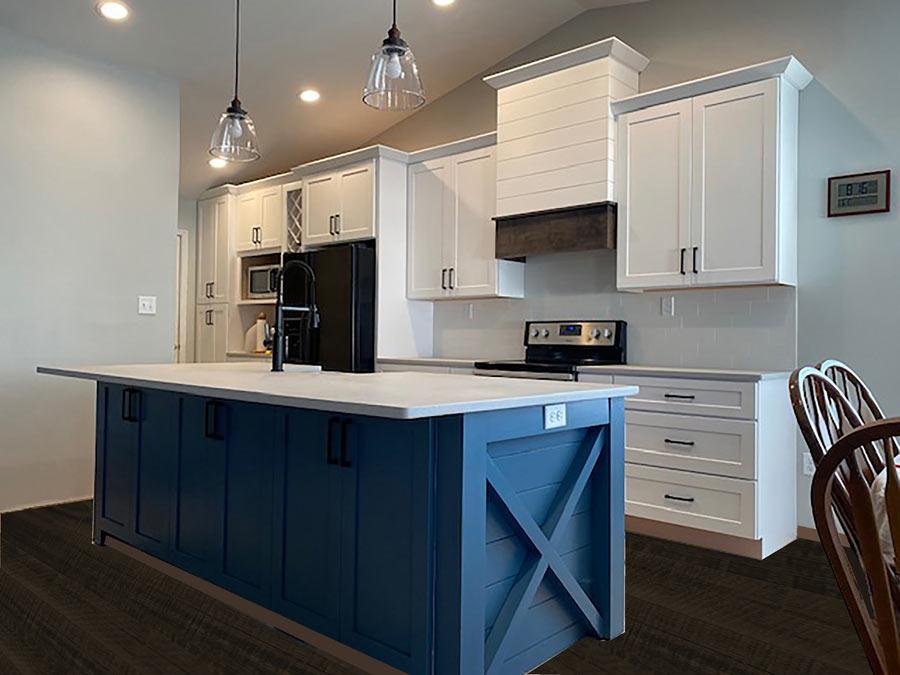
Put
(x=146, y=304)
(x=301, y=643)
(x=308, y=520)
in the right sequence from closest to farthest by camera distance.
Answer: (x=308, y=520) → (x=301, y=643) → (x=146, y=304)

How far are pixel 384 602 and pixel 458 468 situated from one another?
0.48 metres

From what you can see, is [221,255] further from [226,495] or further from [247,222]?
[226,495]

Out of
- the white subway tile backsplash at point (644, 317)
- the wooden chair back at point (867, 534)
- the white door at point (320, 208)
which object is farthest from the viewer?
the white door at point (320, 208)

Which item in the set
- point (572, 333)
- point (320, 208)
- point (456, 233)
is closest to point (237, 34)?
point (320, 208)

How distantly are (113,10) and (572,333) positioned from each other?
3.19m

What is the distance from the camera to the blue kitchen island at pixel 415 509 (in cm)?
183

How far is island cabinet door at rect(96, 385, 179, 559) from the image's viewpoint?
2844mm

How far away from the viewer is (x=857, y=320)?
3371 millimetres

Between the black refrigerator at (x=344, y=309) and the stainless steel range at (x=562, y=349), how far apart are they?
105cm

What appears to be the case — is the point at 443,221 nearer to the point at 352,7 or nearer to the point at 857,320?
the point at 352,7

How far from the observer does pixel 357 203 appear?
5109mm

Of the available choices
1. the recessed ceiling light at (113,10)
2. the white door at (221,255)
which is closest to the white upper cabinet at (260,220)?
the white door at (221,255)

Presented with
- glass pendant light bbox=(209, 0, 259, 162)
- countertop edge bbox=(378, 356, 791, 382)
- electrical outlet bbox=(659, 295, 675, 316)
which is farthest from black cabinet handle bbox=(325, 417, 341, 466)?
electrical outlet bbox=(659, 295, 675, 316)

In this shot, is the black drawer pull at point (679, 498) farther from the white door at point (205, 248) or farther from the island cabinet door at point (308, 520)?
the white door at point (205, 248)
